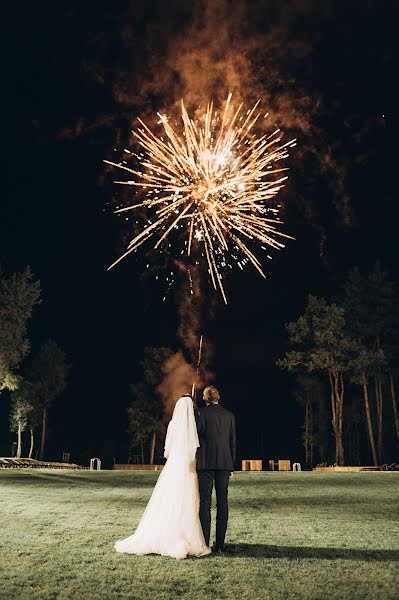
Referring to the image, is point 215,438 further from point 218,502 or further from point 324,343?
point 324,343

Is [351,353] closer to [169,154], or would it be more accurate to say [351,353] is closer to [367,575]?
[169,154]

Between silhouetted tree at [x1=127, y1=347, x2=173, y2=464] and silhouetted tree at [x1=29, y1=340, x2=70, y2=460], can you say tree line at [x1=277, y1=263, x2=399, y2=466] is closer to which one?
silhouetted tree at [x1=127, y1=347, x2=173, y2=464]

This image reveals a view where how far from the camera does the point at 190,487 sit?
8.02m

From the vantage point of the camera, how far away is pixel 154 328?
6262 centimetres

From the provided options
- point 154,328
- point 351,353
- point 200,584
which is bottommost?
point 200,584

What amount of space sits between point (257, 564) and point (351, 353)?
39.2 metres

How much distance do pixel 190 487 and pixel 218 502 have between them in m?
0.45

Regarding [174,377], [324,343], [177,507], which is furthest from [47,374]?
[177,507]

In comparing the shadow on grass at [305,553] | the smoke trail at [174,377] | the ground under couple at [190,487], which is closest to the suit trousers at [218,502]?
the ground under couple at [190,487]

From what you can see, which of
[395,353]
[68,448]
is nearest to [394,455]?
[395,353]

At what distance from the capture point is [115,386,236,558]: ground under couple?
7.66 meters

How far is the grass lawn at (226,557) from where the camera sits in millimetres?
5848

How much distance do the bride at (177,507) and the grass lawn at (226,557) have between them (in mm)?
269

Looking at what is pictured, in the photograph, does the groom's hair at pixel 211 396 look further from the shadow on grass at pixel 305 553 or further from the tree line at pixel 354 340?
the tree line at pixel 354 340
